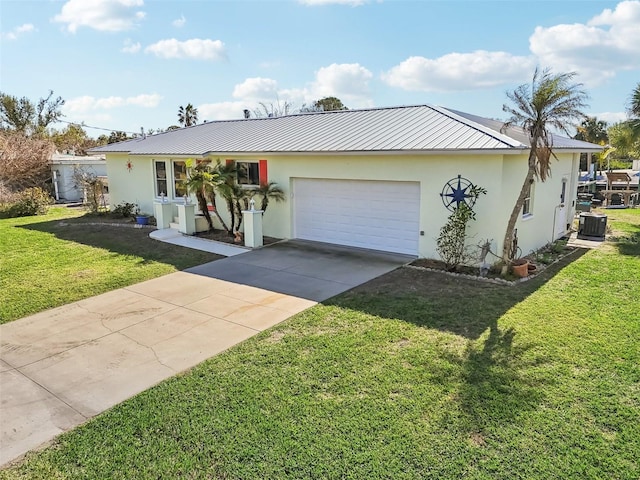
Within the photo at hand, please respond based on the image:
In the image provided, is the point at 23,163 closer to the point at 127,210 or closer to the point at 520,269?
the point at 127,210

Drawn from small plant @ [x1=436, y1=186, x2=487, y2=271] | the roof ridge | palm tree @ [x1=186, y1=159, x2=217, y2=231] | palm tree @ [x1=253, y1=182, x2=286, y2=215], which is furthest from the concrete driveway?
the roof ridge

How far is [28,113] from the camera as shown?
39500mm

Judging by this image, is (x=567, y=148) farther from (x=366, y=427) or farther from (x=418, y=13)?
Answer: (x=366, y=427)

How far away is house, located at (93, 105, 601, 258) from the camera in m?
9.80

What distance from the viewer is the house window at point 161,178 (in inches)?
678

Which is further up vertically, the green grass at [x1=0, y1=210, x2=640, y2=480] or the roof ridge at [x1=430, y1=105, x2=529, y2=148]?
the roof ridge at [x1=430, y1=105, x2=529, y2=148]

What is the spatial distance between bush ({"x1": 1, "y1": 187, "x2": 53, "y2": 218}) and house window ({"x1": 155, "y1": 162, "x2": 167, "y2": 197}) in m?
7.82

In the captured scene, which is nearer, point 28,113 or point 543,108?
point 543,108

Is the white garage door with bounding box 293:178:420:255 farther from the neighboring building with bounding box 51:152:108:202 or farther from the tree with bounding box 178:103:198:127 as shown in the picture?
the tree with bounding box 178:103:198:127

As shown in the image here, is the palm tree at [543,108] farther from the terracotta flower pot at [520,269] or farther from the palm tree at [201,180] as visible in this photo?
the palm tree at [201,180]

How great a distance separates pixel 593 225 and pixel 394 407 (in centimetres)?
1229

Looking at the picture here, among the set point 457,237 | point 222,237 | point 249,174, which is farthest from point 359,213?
point 222,237

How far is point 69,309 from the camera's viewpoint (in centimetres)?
782

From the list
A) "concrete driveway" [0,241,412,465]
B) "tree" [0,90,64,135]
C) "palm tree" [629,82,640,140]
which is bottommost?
"concrete driveway" [0,241,412,465]
